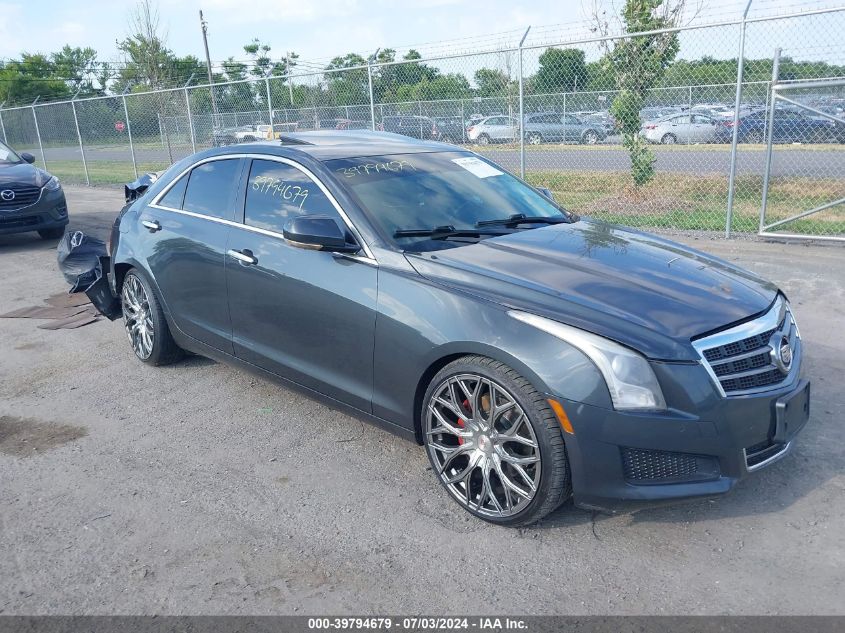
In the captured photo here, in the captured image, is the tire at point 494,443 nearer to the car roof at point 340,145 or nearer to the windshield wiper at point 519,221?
the windshield wiper at point 519,221

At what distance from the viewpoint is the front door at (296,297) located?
373 centimetres

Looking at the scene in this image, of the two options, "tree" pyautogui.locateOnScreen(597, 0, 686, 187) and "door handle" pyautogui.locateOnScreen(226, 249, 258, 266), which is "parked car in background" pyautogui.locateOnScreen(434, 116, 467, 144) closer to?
"tree" pyautogui.locateOnScreen(597, 0, 686, 187)

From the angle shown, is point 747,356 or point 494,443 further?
point 494,443

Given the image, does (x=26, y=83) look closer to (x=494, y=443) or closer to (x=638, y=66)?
(x=638, y=66)

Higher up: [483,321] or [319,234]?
[319,234]

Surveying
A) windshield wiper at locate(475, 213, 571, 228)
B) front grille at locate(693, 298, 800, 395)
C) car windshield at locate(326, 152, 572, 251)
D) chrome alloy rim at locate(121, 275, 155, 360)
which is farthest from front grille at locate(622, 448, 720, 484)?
chrome alloy rim at locate(121, 275, 155, 360)

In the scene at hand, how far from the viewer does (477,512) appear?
3.34 m

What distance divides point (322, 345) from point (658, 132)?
10.7 m

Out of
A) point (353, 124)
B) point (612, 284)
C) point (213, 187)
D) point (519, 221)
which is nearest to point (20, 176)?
point (353, 124)

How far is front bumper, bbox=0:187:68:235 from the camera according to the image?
10430mm

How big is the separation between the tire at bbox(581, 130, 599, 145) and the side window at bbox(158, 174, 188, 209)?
397 inches

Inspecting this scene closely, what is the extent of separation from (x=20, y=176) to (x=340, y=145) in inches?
323

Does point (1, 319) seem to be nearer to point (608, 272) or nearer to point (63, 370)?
point (63, 370)

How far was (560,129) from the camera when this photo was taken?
14.0 metres
